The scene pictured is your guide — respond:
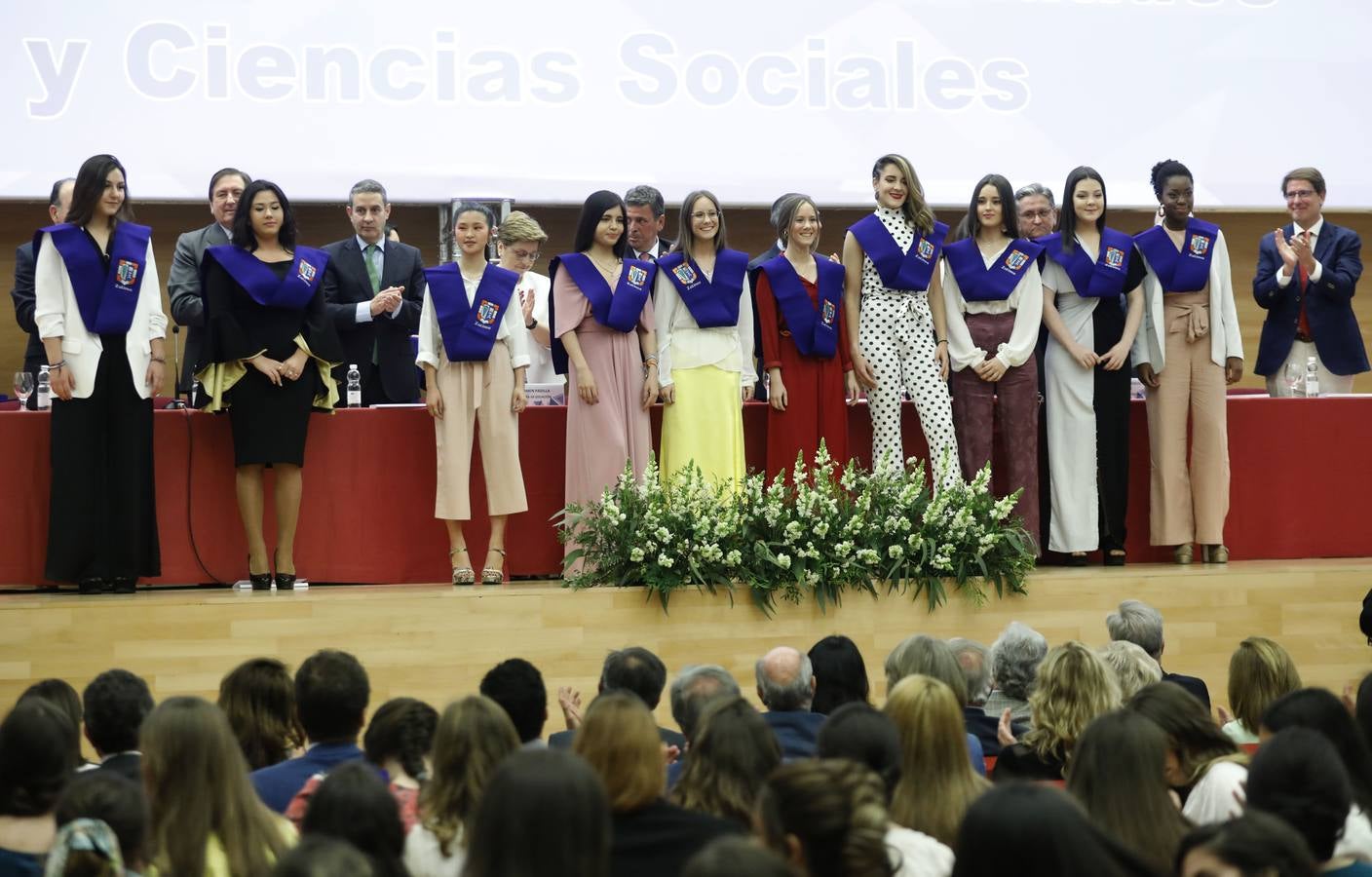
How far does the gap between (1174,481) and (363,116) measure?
464cm

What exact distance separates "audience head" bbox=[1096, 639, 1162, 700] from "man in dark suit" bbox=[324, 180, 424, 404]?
12.1 feet

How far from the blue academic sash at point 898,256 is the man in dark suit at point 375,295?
1919mm

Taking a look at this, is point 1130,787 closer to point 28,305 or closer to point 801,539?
point 801,539

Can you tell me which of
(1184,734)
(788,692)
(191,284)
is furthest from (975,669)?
(191,284)

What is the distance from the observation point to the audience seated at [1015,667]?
442cm

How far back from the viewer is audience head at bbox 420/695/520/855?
299 cm

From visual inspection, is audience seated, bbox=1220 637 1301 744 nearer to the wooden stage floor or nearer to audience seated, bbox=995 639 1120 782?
audience seated, bbox=995 639 1120 782

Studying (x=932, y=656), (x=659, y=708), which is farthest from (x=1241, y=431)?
(x=932, y=656)

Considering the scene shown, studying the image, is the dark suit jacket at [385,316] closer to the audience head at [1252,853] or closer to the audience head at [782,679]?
the audience head at [782,679]

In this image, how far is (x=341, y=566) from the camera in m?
6.59

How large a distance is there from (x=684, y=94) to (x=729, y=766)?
6.83 meters

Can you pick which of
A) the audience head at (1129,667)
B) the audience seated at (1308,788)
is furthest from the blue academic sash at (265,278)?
the audience seated at (1308,788)

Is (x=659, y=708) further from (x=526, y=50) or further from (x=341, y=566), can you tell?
(x=526, y=50)

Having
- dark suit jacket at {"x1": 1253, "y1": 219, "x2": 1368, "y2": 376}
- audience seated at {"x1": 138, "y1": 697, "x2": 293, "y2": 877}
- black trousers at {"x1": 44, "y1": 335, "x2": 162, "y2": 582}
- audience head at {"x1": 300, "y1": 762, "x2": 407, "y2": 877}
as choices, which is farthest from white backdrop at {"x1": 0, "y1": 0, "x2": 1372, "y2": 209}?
audience head at {"x1": 300, "y1": 762, "x2": 407, "y2": 877}
